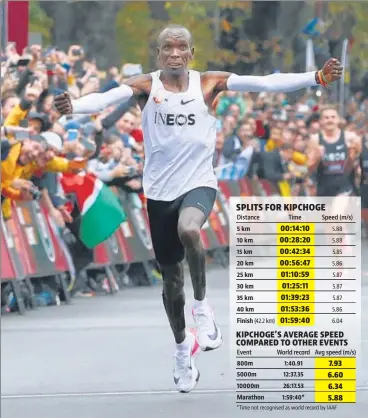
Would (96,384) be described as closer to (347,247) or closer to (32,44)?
(347,247)

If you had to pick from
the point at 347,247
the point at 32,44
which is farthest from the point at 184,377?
the point at 32,44

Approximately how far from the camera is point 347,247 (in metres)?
9.23

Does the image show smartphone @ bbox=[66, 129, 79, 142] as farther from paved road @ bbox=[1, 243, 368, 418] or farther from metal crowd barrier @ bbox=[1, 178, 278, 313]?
paved road @ bbox=[1, 243, 368, 418]

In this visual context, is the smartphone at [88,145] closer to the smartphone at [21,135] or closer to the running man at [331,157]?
the smartphone at [21,135]

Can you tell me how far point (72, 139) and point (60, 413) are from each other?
5.51 meters

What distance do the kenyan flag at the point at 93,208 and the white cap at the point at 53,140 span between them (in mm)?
1020

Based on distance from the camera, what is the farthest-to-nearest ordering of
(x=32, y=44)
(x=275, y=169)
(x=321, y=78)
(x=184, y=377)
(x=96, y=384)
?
(x=275, y=169) < (x=32, y=44) < (x=96, y=384) < (x=184, y=377) < (x=321, y=78)

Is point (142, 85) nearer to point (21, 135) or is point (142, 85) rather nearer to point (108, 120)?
point (21, 135)

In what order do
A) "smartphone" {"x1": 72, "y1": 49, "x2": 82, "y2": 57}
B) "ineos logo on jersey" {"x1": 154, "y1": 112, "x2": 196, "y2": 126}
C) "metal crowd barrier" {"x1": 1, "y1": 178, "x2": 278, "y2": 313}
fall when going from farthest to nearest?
1. "smartphone" {"x1": 72, "y1": 49, "x2": 82, "y2": 57}
2. "metal crowd barrier" {"x1": 1, "y1": 178, "x2": 278, "y2": 313}
3. "ineos logo on jersey" {"x1": 154, "y1": 112, "x2": 196, "y2": 126}

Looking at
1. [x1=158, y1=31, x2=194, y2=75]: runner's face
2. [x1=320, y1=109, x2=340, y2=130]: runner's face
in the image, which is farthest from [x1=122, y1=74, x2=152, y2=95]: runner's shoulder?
[x1=320, y1=109, x2=340, y2=130]: runner's face

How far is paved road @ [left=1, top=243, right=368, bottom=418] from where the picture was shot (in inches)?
339
